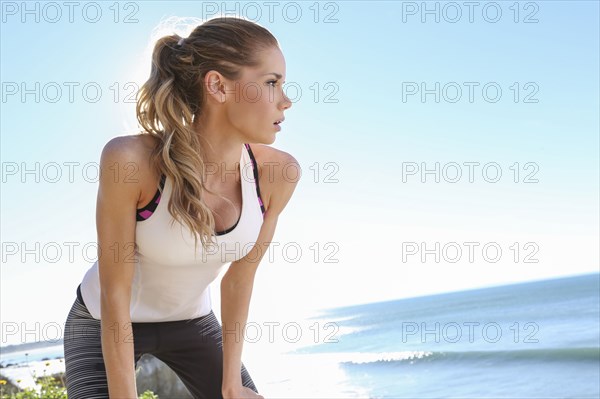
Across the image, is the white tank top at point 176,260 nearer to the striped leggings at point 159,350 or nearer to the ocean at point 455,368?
the striped leggings at point 159,350

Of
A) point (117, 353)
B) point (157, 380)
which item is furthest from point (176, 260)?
point (157, 380)

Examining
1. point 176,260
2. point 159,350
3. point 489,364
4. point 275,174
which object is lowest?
point 489,364

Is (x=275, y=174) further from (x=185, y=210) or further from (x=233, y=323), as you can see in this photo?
(x=233, y=323)

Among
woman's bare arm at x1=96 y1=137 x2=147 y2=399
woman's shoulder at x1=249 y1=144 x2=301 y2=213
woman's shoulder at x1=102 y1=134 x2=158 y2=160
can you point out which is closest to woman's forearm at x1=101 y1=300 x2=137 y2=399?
woman's bare arm at x1=96 y1=137 x2=147 y2=399

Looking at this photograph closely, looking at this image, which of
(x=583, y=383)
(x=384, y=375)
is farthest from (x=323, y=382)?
(x=583, y=383)

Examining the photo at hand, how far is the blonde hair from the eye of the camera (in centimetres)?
225

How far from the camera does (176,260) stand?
2314mm

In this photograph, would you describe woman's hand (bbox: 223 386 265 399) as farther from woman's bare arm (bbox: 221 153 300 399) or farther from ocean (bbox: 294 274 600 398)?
ocean (bbox: 294 274 600 398)

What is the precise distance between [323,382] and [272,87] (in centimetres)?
1541

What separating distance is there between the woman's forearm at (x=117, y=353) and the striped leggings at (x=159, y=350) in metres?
0.12

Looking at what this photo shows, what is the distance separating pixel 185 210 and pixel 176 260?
0.61 feet

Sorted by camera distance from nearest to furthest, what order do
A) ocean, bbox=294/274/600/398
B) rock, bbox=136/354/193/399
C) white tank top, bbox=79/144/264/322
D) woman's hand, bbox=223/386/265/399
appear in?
white tank top, bbox=79/144/264/322 → woman's hand, bbox=223/386/265/399 → rock, bbox=136/354/193/399 → ocean, bbox=294/274/600/398

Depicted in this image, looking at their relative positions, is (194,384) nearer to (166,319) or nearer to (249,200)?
(166,319)

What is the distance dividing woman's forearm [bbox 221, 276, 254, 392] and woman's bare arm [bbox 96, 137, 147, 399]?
0.52 meters
